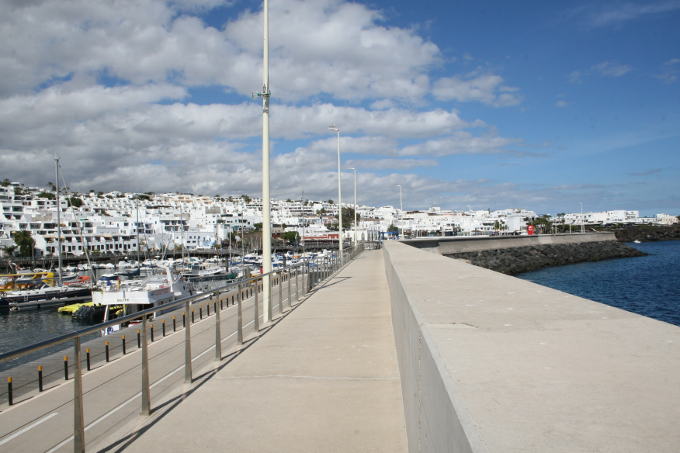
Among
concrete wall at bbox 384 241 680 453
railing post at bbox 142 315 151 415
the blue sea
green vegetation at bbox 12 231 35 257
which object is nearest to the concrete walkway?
railing post at bbox 142 315 151 415

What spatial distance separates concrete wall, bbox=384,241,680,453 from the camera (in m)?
1.82

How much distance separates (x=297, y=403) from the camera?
17.6 feet

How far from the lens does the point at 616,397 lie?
86.0 inches

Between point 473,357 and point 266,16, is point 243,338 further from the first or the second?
point 266,16

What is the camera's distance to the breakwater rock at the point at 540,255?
64.8 metres

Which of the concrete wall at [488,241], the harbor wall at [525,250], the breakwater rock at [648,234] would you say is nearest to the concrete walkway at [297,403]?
the concrete wall at [488,241]

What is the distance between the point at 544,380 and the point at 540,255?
79.7m

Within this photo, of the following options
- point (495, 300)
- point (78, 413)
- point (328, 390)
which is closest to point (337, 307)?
point (328, 390)

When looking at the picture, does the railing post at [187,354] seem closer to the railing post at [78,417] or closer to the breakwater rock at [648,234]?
the railing post at [78,417]

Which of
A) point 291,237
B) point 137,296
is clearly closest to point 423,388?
point 137,296

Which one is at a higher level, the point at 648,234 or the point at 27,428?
the point at 648,234

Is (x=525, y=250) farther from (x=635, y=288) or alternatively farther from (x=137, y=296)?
(x=137, y=296)

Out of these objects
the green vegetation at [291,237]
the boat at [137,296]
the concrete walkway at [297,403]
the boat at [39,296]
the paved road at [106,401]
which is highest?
the green vegetation at [291,237]

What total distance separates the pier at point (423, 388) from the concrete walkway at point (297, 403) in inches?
0.8
